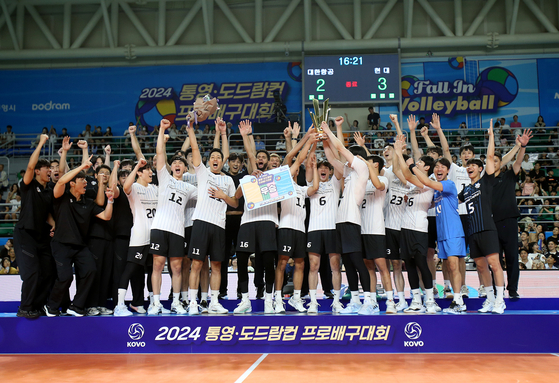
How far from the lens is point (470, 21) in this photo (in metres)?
18.9

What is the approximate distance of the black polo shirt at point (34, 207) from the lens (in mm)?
5918

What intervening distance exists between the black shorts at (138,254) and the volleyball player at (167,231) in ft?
0.64

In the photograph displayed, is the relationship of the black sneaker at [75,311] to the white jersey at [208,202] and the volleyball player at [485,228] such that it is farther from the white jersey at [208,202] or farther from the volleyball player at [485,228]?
the volleyball player at [485,228]

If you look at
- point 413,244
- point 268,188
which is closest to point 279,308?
point 268,188

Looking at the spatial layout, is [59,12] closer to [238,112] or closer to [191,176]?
[238,112]

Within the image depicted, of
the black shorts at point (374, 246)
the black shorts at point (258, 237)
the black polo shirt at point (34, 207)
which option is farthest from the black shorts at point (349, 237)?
the black polo shirt at point (34, 207)

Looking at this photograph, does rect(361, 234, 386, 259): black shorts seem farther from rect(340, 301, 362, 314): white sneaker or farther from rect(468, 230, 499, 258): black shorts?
rect(468, 230, 499, 258): black shorts

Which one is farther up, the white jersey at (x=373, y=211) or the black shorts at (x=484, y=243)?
the white jersey at (x=373, y=211)

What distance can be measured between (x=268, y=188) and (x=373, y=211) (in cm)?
138

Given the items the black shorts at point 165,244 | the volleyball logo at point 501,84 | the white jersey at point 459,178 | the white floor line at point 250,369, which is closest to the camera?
the white floor line at point 250,369

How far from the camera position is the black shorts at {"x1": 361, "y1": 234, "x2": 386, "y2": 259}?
6094 millimetres

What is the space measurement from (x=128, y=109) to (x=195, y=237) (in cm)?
1568

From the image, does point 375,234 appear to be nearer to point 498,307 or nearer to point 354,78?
point 498,307

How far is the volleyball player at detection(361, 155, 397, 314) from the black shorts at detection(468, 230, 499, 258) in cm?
110
